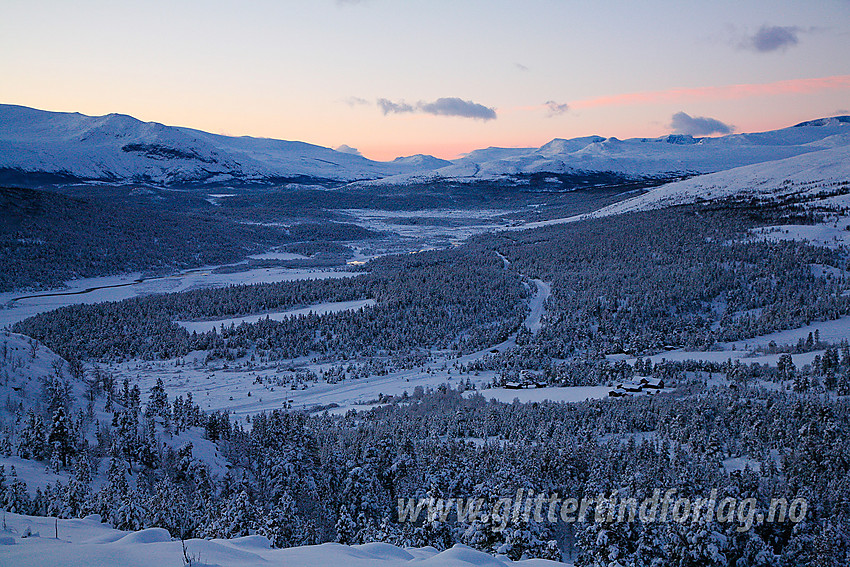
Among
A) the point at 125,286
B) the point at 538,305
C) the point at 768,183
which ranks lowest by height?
the point at 538,305

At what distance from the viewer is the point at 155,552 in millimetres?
5738

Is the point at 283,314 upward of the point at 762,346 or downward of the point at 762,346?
upward

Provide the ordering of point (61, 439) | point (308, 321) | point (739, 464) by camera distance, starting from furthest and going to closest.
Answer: point (308, 321)
point (739, 464)
point (61, 439)

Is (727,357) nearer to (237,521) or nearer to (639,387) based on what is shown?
(639,387)

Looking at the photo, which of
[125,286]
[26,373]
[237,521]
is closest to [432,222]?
[125,286]

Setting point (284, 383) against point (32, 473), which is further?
point (284, 383)

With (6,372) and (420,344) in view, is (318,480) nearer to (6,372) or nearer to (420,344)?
(6,372)

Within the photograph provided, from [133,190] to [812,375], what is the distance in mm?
156732

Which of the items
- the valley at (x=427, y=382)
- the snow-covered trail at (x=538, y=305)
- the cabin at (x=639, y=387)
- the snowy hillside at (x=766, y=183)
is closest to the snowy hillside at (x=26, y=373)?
the valley at (x=427, y=382)

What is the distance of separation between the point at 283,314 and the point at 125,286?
25072 mm

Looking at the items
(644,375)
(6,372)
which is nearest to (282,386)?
(6,372)

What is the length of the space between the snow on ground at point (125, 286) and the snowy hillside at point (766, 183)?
2275 inches

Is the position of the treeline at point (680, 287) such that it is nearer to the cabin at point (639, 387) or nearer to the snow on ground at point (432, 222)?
the cabin at point (639, 387)

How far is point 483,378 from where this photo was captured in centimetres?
2872
